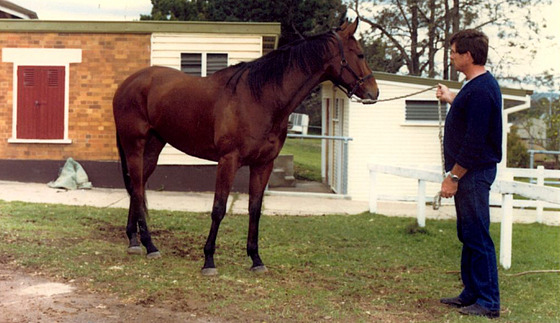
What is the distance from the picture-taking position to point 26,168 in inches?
503

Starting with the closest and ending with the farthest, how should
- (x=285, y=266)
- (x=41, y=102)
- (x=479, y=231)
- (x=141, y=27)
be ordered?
(x=479, y=231)
(x=285, y=266)
(x=141, y=27)
(x=41, y=102)

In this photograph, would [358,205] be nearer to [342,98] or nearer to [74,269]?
[342,98]

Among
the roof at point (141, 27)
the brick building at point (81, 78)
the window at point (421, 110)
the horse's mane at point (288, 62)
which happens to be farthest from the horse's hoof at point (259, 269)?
the window at point (421, 110)

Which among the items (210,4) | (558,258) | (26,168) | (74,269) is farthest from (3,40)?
(210,4)

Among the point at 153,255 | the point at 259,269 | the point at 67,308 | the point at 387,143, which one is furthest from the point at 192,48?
the point at 67,308

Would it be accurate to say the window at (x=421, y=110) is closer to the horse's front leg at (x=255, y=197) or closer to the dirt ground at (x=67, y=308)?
the horse's front leg at (x=255, y=197)

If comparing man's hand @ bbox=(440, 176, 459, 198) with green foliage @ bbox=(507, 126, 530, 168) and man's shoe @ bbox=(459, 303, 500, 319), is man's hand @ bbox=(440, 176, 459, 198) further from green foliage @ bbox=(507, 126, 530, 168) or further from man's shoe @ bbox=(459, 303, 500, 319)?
green foliage @ bbox=(507, 126, 530, 168)

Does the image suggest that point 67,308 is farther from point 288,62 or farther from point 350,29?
point 350,29

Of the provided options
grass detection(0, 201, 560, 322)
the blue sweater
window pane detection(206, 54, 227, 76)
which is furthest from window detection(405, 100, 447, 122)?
the blue sweater

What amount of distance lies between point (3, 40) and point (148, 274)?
9.49 metres

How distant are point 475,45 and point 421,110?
31.9 ft

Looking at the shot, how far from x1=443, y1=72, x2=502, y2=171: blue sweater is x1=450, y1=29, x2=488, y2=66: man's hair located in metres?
0.13

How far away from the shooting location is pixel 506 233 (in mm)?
6492

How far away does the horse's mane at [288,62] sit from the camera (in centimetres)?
559
